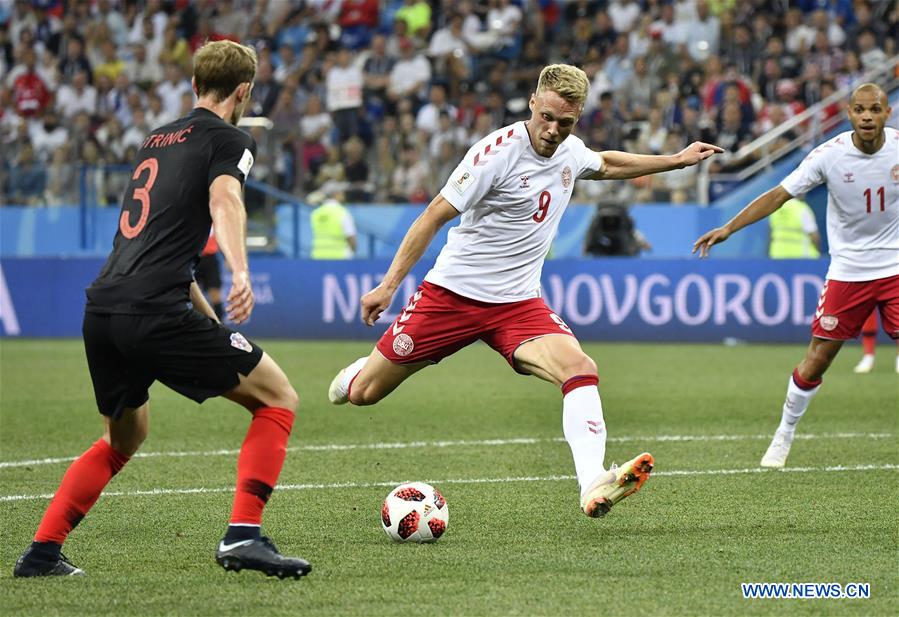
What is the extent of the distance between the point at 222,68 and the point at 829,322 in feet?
15.2

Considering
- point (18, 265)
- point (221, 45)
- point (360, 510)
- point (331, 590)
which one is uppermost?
point (221, 45)

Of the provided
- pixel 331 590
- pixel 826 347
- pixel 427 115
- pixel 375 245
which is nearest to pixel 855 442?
pixel 826 347

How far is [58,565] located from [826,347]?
4923mm

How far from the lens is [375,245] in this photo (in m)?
21.3

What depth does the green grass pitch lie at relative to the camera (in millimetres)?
5238

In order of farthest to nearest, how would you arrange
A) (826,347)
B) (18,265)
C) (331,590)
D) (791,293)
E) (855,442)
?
(18,265) < (791,293) < (855,442) < (826,347) < (331,590)

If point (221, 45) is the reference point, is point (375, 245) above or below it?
below

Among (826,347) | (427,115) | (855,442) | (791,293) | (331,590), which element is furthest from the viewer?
(427,115)

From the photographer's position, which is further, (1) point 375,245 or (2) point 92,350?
(1) point 375,245

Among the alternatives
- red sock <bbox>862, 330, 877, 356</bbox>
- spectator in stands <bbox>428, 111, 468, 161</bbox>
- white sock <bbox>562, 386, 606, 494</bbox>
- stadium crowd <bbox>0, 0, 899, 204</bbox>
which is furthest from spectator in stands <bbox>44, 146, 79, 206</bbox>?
white sock <bbox>562, 386, 606, 494</bbox>

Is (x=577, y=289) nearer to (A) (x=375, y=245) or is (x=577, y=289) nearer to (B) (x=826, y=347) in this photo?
(A) (x=375, y=245)

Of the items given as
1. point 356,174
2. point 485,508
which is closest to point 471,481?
point 485,508

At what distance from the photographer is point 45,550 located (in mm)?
5629

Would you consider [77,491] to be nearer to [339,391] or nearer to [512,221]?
[339,391]
